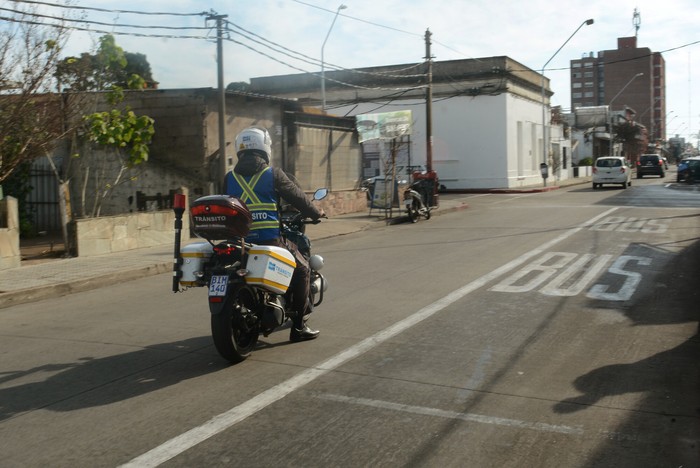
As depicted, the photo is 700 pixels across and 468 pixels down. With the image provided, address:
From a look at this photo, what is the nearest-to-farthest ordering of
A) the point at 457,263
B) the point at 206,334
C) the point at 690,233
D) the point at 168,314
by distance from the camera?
the point at 206,334 → the point at 168,314 → the point at 457,263 → the point at 690,233

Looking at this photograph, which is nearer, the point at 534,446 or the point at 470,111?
the point at 534,446

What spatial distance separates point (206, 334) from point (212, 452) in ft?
10.3

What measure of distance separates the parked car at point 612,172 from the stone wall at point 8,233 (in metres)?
32.5

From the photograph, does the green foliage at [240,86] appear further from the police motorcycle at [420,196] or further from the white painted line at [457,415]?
the white painted line at [457,415]

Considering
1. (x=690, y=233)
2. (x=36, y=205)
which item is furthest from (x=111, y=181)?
(x=690, y=233)

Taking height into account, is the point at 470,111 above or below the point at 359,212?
above

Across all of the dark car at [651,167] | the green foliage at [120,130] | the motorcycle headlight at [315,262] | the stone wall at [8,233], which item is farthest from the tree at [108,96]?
the dark car at [651,167]

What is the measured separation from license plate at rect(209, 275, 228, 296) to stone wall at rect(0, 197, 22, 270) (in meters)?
7.77

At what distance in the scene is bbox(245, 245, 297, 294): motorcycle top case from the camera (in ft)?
18.9

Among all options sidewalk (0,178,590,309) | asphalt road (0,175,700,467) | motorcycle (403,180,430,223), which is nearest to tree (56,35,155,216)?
sidewalk (0,178,590,309)

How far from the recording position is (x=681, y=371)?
5.70 meters

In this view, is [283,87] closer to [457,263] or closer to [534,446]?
[457,263]

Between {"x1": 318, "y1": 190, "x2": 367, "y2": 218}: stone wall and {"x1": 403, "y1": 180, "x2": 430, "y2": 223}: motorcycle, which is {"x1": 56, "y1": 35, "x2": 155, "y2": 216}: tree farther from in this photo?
{"x1": 403, "y1": 180, "x2": 430, "y2": 223}: motorcycle

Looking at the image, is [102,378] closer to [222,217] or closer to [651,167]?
[222,217]
